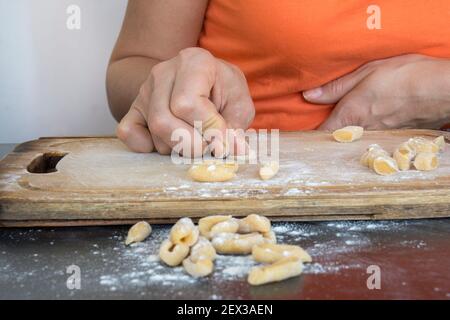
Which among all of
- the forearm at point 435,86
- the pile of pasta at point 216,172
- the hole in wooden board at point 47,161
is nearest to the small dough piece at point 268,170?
the pile of pasta at point 216,172

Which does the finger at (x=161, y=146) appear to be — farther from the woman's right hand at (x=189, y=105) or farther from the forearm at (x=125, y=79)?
the forearm at (x=125, y=79)

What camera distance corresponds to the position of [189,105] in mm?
838

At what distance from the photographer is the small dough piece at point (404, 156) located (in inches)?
31.5

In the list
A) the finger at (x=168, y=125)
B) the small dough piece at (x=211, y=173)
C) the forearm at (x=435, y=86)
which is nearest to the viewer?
the small dough piece at (x=211, y=173)

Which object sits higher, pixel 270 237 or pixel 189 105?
pixel 189 105

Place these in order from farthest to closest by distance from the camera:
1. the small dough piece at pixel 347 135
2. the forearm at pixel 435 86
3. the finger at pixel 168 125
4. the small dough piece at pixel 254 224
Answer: the forearm at pixel 435 86, the small dough piece at pixel 347 135, the finger at pixel 168 125, the small dough piece at pixel 254 224

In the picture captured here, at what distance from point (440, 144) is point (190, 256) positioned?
20.3 inches

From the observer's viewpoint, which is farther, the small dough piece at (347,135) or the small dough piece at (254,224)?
the small dough piece at (347,135)

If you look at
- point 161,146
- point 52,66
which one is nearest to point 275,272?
point 161,146

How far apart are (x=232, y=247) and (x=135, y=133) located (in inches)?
14.9

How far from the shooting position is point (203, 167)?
0.76 metres

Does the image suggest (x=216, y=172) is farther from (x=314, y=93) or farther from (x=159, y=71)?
(x=314, y=93)

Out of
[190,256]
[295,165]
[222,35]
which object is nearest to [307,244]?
[190,256]

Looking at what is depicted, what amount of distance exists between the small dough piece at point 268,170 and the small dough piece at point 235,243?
17 centimetres
